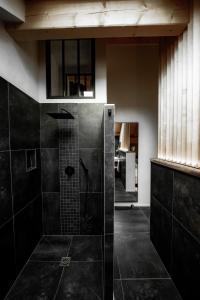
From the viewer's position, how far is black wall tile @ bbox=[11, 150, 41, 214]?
196 centimetres

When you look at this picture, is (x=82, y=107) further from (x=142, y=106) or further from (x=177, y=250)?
(x=177, y=250)

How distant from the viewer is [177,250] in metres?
1.85

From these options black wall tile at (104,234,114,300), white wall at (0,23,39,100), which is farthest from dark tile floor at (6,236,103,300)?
white wall at (0,23,39,100)

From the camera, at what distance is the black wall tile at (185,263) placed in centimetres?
151

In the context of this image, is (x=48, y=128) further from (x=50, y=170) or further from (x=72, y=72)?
(x=72, y=72)

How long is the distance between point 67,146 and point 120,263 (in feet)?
5.58

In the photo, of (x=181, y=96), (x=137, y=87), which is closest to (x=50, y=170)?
(x=181, y=96)

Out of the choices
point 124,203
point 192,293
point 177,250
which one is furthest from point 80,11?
point 124,203

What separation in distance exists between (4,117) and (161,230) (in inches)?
85.4

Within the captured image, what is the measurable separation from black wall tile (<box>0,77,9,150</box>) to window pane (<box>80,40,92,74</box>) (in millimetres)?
1563

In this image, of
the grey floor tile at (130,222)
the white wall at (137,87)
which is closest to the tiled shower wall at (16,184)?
the grey floor tile at (130,222)

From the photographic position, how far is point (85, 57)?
121 inches

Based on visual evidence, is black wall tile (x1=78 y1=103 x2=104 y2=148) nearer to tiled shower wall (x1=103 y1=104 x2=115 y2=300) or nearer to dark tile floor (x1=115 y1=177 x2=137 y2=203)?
tiled shower wall (x1=103 y1=104 x2=115 y2=300)

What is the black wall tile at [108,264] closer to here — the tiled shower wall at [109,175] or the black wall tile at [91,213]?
the tiled shower wall at [109,175]
